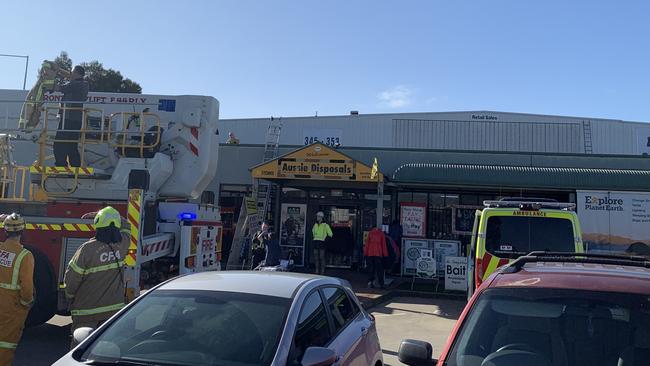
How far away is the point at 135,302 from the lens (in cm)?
394

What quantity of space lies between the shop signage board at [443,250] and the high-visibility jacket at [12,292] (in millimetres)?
13054

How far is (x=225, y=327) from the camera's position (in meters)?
3.58

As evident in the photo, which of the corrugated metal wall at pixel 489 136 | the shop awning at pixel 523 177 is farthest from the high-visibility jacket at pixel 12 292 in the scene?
the corrugated metal wall at pixel 489 136

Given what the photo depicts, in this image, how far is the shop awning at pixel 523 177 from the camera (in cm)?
1573

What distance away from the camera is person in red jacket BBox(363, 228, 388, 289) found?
572 inches

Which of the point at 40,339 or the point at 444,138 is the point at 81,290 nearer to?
the point at 40,339

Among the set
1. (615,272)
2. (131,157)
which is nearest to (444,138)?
(131,157)

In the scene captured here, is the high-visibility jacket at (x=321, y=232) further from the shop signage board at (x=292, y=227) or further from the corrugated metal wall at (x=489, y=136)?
the corrugated metal wall at (x=489, y=136)

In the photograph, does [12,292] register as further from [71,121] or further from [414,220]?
[414,220]

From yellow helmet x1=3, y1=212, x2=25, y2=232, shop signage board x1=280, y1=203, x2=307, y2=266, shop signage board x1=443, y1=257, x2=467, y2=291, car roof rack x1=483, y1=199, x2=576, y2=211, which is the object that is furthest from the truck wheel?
→ shop signage board x1=280, y1=203, x2=307, y2=266

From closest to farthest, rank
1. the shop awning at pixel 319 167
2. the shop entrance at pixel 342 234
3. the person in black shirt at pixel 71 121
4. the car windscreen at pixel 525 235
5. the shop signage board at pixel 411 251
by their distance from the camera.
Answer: the car windscreen at pixel 525 235, the person in black shirt at pixel 71 121, the shop awning at pixel 319 167, the shop signage board at pixel 411 251, the shop entrance at pixel 342 234

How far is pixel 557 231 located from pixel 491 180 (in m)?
7.58

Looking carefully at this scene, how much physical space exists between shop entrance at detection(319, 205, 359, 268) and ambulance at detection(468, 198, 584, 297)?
9.72m

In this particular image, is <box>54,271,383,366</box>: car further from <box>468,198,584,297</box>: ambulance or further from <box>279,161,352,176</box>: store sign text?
<box>279,161,352,176</box>: store sign text
